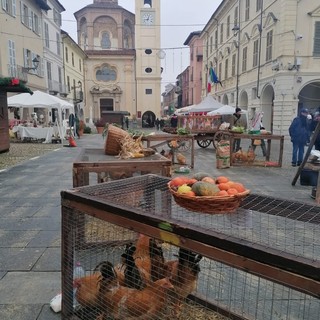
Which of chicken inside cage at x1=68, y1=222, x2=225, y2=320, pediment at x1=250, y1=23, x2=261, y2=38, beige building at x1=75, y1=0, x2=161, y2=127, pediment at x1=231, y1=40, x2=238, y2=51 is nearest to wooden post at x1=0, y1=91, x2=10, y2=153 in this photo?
chicken inside cage at x1=68, y1=222, x2=225, y2=320

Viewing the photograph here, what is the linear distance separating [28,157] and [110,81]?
29955 millimetres

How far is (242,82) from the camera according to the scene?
2389 centimetres

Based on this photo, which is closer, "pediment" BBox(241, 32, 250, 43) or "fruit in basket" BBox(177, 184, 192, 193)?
"fruit in basket" BBox(177, 184, 192, 193)

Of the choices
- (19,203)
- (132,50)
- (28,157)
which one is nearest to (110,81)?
(132,50)

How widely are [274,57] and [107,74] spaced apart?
24991 millimetres

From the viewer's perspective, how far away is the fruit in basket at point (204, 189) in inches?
72.1

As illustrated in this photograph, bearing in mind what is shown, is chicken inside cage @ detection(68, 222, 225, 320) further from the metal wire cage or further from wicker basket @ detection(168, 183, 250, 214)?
wicker basket @ detection(168, 183, 250, 214)

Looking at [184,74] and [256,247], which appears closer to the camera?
[256,247]

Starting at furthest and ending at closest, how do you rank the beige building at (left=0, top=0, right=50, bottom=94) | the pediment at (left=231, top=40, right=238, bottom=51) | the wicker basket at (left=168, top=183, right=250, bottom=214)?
the pediment at (left=231, top=40, right=238, bottom=51) → the beige building at (left=0, top=0, right=50, bottom=94) → the wicker basket at (left=168, top=183, right=250, bottom=214)

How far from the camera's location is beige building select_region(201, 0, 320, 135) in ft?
56.1

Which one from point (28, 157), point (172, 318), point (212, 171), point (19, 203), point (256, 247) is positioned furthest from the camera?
point (28, 157)

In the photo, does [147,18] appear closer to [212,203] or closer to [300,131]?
[300,131]

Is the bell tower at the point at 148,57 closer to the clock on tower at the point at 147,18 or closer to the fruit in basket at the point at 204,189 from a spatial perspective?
the clock on tower at the point at 147,18

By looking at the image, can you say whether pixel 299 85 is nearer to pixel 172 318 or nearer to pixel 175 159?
pixel 175 159
